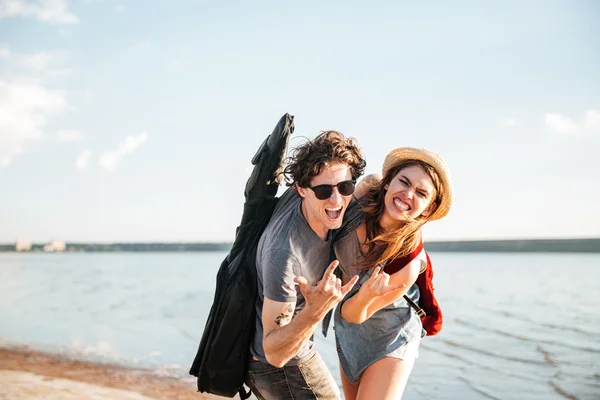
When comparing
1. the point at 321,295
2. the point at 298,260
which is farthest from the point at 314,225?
the point at 321,295

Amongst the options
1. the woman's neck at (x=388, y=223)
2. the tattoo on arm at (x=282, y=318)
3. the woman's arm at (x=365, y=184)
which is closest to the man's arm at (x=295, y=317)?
the tattoo on arm at (x=282, y=318)

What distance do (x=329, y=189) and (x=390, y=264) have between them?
72 centimetres

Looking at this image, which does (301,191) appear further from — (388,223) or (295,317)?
(295,317)

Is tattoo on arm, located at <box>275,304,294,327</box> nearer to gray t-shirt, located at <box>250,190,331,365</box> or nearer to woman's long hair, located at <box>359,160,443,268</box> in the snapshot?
gray t-shirt, located at <box>250,190,331,365</box>

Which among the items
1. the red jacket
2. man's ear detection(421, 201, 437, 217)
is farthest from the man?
the red jacket

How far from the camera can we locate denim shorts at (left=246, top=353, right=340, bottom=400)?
11.3ft

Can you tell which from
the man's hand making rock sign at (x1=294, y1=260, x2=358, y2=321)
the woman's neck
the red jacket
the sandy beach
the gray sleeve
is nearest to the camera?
the man's hand making rock sign at (x1=294, y1=260, x2=358, y2=321)

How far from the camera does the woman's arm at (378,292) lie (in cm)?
349

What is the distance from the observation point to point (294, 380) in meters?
3.44

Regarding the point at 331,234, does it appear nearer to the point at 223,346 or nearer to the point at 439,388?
the point at 223,346

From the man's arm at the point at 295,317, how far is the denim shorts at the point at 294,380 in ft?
0.80

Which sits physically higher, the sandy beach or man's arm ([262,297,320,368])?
man's arm ([262,297,320,368])

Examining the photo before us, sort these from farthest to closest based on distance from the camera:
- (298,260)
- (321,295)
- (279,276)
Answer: (298,260), (279,276), (321,295)

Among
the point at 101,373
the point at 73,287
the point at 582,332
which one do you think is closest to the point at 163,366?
the point at 101,373
